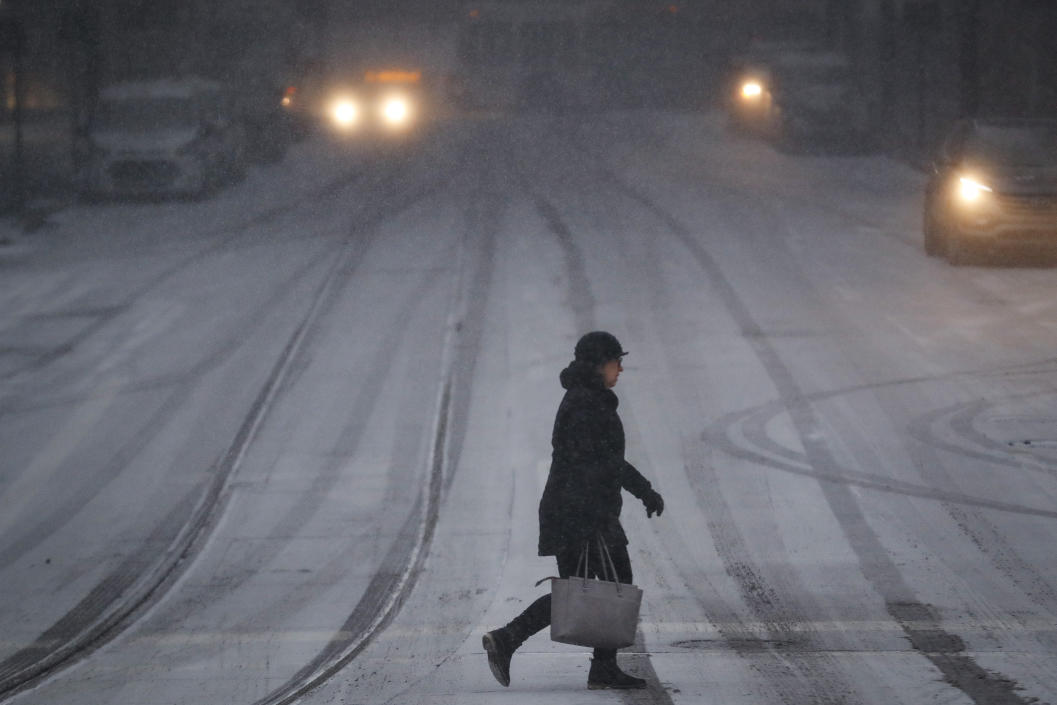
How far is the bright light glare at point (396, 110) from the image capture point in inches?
1526

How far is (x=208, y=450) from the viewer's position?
1199 centimetres

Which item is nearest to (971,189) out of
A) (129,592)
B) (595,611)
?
(129,592)

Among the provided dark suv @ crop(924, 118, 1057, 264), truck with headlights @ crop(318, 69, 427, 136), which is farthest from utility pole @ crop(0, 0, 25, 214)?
dark suv @ crop(924, 118, 1057, 264)

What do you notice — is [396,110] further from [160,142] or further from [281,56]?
[160,142]

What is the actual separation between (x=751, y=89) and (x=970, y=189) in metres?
14.9

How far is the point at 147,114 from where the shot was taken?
26828 millimetres

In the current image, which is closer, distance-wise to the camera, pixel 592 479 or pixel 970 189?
Result: pixel 592 479

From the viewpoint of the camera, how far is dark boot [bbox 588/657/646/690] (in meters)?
6.11

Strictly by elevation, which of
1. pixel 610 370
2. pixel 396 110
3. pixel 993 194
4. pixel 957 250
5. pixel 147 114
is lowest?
pixel 610 370

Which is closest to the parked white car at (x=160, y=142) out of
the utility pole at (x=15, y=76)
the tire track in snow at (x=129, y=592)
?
the utility pole at (x=15, y=76)

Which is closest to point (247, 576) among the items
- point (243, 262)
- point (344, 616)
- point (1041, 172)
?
point (344, 616)

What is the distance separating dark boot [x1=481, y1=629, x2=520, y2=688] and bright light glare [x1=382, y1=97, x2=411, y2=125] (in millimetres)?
33185

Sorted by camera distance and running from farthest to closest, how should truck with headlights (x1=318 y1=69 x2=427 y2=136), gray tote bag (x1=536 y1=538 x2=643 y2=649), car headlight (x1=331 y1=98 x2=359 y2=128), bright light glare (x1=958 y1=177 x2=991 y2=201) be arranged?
car headlight (x1=331 y1=98 x2=359 y2=128)
truck with headlights (x1=318 y1=69 x2=427 y2=136)
bright light glare (x1=958 y1=177 x2=991 y2=201)
gray tote bag (x1=536 y1=538 x2=643 y2=649)

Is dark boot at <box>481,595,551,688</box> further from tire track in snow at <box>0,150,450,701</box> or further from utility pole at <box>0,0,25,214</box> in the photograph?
utility pole at <box>0,0,25,214</box>
